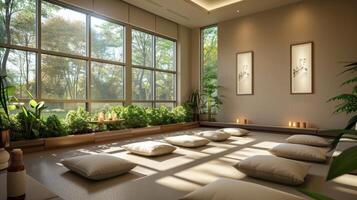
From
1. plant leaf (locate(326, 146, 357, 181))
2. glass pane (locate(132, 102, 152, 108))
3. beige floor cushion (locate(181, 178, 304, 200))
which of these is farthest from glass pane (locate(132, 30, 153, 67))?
plant leaf (locate(326, 146, 357, 181))

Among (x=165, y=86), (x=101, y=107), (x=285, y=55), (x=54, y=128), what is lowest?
(x=54, y=128)

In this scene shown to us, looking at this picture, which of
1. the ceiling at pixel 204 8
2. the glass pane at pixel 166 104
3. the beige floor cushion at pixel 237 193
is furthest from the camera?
the glass pane at pixel 166 104

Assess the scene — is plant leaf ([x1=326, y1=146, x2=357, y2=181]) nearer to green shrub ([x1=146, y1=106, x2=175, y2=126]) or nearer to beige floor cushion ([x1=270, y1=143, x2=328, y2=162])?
beige floor cushion ([x1=270, y1=143, x2=328, y2=162])

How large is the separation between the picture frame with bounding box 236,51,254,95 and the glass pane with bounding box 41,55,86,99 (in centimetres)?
461

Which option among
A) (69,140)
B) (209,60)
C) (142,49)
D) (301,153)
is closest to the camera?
(301,153)

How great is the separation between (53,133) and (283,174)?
155 inches

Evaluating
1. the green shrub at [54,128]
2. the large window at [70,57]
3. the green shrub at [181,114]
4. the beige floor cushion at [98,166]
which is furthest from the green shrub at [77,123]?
the green shrub at [181,114]

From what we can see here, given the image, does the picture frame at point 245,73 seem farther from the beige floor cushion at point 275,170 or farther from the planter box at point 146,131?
the beige floor cushion at point 275,170

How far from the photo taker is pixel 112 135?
15.7 feet

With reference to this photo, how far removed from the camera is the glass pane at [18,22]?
14.7ft

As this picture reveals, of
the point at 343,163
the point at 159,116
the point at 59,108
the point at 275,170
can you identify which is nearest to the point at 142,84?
the point at 159,116

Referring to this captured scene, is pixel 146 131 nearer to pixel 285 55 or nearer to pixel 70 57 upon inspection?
pixel 70 57

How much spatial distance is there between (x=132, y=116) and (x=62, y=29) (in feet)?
8.59

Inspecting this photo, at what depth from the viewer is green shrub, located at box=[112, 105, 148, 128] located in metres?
5.60
